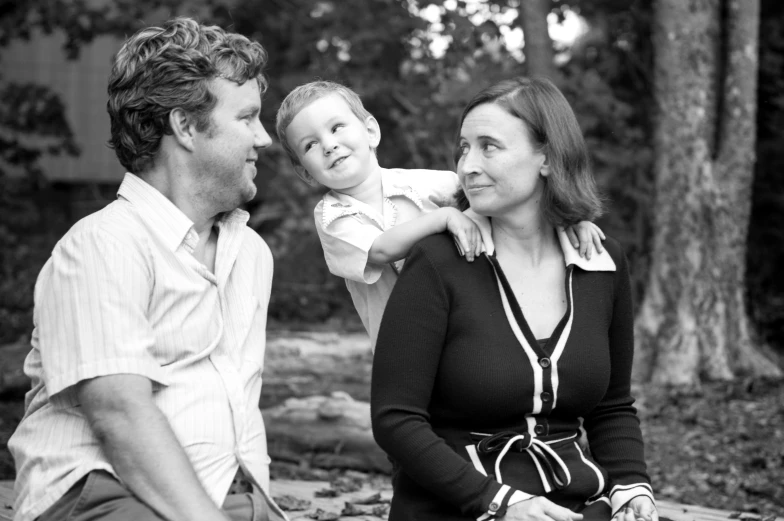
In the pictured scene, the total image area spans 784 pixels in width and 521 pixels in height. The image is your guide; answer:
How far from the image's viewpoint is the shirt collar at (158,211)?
8.10ft

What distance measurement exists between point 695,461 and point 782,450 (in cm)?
53

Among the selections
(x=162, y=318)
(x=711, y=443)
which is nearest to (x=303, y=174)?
(x=162, y=318)

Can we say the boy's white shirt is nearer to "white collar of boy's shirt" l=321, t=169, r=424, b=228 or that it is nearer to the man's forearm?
"white collar of boy's shirt" l=321, t=169, r=424, b=228

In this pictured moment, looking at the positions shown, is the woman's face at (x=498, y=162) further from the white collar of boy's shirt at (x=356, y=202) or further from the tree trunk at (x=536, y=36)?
the tree trunk at (x=536, y=36)

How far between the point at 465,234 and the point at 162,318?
2.72 feet

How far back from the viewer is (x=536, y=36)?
6.89 metres

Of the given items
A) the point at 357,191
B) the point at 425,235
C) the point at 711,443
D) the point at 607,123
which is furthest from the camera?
the point at 607,123

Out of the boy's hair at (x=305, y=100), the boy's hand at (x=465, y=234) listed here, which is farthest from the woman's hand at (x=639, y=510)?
the boy's hair at (x=305, y=100)

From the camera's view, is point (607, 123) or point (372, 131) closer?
point (372, 131)

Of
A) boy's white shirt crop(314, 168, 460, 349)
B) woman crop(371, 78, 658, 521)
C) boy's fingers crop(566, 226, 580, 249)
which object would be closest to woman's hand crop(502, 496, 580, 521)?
woman crop(371, 78, 658, 521)

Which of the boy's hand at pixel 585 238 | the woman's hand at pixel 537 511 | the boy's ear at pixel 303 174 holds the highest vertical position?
the boy's ear at pixel 303 174

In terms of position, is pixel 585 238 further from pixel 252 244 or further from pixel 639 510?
pixel 252 244

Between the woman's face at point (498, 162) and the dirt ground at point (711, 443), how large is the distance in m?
2.45

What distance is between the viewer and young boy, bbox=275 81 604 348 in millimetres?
2871
